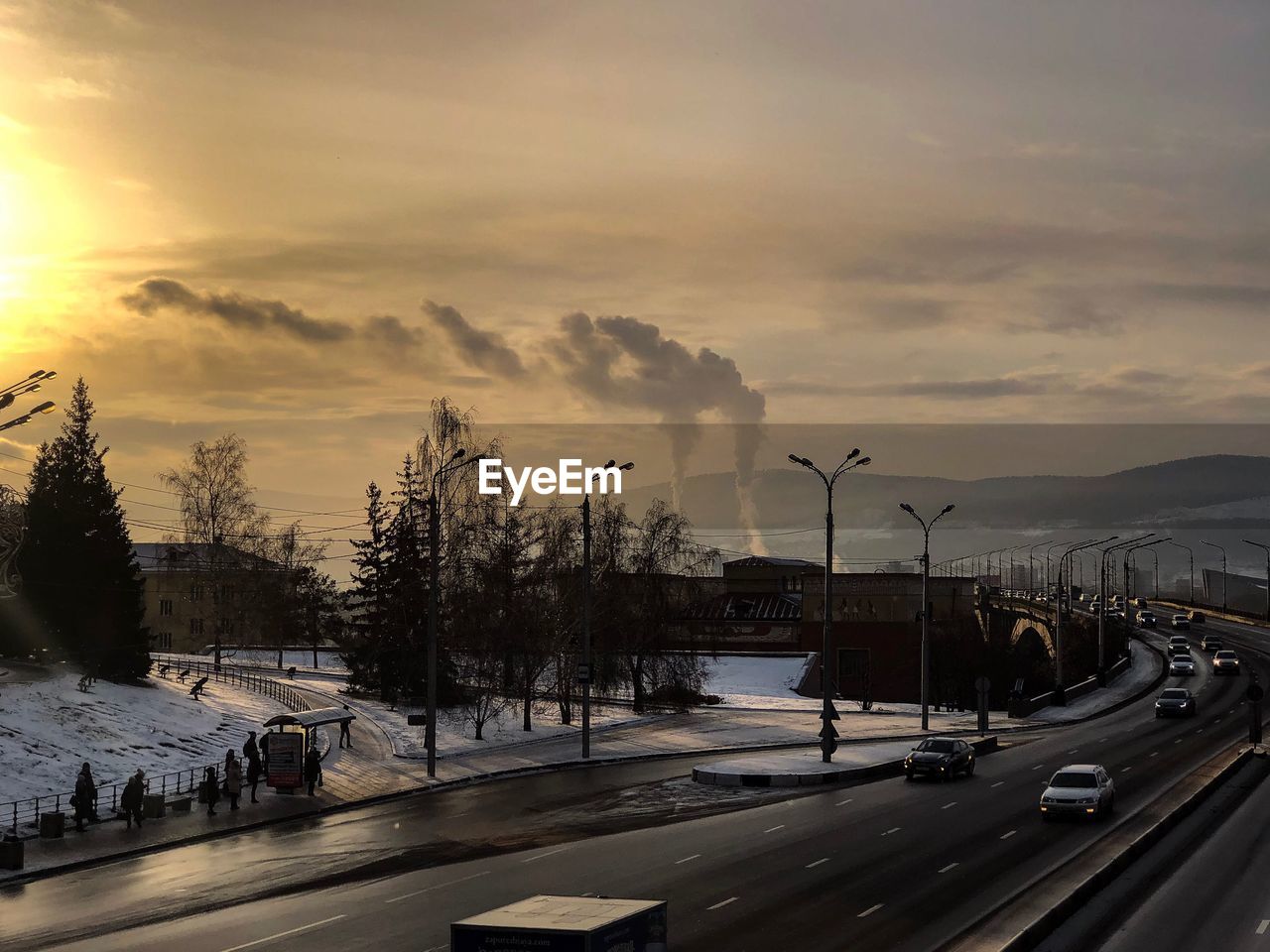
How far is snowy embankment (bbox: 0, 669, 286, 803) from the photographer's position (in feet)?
150

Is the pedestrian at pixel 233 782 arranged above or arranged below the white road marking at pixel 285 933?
below

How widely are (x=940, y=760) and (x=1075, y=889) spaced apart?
21.4 meters

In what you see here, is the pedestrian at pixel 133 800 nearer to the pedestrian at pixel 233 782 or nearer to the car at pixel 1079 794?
the pedestrian at pixel 233 782

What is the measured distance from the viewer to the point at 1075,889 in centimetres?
2784

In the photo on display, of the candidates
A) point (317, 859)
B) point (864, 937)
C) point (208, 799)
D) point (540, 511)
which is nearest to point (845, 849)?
point (864, 937)

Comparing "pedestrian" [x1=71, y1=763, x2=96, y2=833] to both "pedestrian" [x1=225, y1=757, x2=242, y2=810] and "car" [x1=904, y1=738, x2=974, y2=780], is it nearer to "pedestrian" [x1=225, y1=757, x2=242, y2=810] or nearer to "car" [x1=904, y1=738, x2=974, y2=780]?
"pedestrian" [x1=225, y1=757, x2=242, y2=810]

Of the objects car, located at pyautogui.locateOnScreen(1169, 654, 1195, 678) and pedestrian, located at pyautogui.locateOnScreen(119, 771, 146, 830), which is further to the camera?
car, located at pyautogui.locateOnScreen(1169, 654, 1195, 678)

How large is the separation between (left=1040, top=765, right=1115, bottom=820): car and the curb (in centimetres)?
166

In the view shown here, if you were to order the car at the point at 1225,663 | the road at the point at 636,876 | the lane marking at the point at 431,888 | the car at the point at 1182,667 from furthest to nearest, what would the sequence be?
1. the car at the point at 1225,663
2. the car at the point at 1182,667
3. the lane marking at the point at 431,888
4. the road at the point at 636,876

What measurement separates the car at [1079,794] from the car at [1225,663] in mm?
66809

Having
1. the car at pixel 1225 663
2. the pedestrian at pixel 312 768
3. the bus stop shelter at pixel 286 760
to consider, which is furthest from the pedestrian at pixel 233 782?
the car at pixel 1225 663

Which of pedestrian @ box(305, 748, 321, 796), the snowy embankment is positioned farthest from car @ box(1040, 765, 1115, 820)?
the snowy embankment

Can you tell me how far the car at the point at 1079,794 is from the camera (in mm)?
39197

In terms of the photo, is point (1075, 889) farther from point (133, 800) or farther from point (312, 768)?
point (312, 768)
